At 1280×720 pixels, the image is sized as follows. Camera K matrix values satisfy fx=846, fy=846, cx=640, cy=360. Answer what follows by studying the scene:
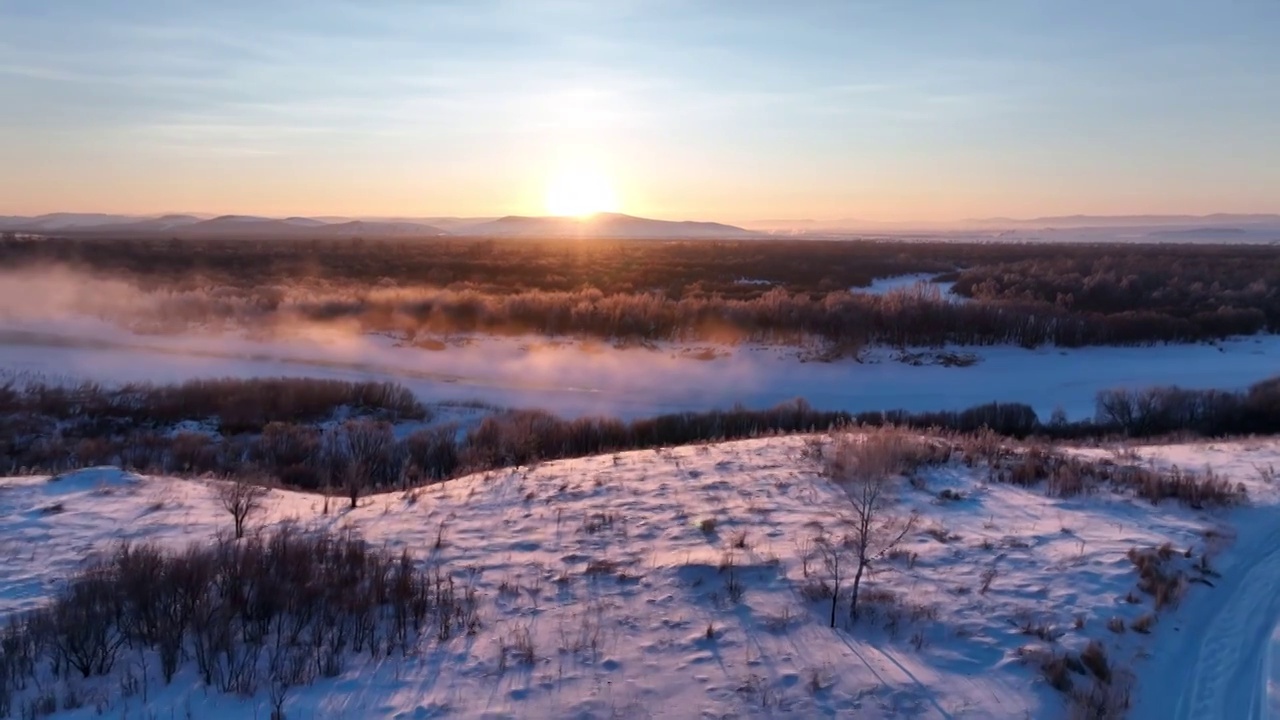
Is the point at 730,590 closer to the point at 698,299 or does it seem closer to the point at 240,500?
the point at 240,500

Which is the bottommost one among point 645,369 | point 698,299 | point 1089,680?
point 645,369

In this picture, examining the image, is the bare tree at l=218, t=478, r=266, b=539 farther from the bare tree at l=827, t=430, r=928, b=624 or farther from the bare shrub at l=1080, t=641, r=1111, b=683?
the bare shrub at l=1080, t=641, r=1111, b=683

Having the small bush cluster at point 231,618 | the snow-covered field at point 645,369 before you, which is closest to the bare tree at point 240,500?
the small bush cluster at point 231,618

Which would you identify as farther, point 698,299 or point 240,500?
point 698,299

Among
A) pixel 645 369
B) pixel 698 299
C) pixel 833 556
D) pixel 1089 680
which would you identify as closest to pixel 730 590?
pixel 833 556

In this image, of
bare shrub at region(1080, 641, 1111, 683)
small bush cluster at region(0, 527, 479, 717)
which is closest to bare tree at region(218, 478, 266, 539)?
small bush cluster at region(0, 527, 479, 717)

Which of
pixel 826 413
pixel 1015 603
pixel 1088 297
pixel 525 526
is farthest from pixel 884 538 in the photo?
pixel 1088 297
